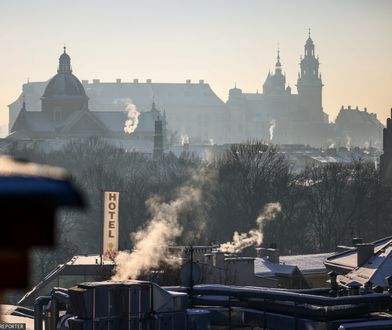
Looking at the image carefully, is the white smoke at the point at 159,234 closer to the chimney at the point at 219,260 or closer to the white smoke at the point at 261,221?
the chimney at the point at 219,260

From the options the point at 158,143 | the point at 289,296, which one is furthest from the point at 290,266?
the point at 158,143

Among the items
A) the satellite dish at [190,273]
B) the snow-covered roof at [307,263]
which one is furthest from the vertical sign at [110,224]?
the satellite dish at [190,273]

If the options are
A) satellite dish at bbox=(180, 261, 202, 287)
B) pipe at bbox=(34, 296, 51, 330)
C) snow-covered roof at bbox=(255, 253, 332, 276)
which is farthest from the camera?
snow-covered roof at bbox=(255, 253, 332, 276)

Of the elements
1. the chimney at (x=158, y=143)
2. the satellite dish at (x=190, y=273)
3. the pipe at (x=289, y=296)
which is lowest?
the pipe at (x=289, y=296)

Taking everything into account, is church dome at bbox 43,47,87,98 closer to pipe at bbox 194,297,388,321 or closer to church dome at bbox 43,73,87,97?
church dome at bbox 43,73,87,97

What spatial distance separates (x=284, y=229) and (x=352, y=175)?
67.1ft

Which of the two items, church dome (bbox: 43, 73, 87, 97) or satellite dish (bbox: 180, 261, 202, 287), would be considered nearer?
satellite dish (bbox: 180, 261, 202, 287)

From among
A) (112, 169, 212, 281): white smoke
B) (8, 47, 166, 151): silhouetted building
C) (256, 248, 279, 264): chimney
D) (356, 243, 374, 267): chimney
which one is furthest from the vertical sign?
(8, 47, 166, 151): silhouetted building

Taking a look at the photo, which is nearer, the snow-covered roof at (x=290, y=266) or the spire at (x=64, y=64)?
the snow-covered roof at (x=290, y=266)

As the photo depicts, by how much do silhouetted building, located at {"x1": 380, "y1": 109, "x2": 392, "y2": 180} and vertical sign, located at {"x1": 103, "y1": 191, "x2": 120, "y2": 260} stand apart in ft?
203

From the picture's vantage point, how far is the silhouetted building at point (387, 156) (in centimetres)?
11298

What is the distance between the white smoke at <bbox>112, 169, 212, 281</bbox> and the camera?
1325 inches

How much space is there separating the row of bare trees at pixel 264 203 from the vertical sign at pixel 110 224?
1607cm

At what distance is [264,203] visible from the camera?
283ft
